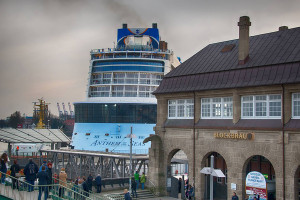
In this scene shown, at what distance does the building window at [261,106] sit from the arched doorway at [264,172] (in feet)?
9.06

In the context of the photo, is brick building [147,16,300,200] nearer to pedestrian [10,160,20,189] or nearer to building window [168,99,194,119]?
building window [168,99,194,119]

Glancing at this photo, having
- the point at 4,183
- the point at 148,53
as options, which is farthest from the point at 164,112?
the point at 148,53

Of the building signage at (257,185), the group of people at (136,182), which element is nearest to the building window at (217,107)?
the building signage at (257,185)

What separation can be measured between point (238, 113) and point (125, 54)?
1627 inches

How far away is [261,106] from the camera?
85.5 ft

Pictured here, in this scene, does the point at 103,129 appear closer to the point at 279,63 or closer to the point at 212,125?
the point at 212,125

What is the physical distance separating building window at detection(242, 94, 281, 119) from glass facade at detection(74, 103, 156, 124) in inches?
1431

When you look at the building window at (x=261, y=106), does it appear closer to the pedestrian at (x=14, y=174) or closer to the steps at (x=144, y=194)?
the steps at (x=144, y=194)

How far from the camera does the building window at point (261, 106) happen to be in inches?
995

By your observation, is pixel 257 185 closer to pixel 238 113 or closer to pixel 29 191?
pixel 238 113

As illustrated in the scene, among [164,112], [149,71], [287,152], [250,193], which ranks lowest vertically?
[250,193]

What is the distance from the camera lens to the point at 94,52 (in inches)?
2672

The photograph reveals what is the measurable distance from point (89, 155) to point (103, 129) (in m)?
8.97

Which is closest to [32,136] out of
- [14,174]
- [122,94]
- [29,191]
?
[122,94]
